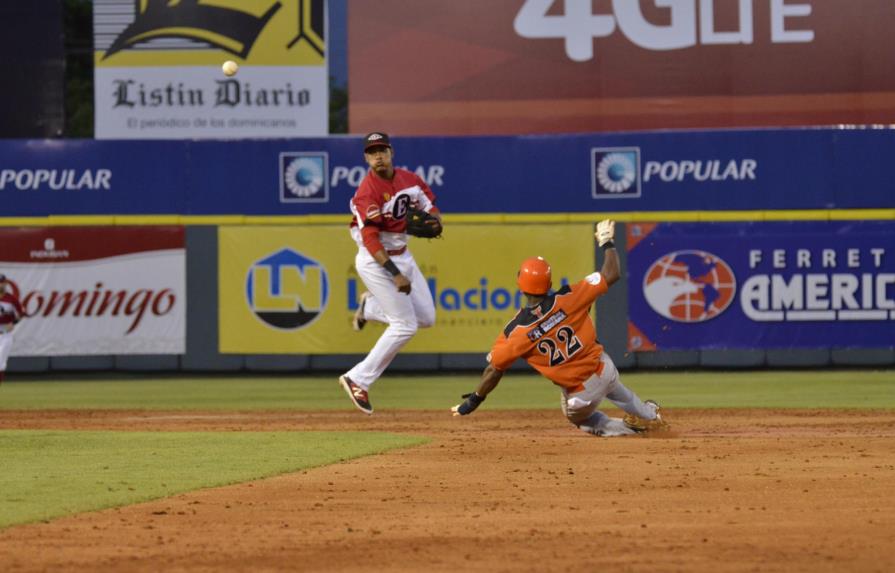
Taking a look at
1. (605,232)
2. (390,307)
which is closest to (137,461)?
(390,307)

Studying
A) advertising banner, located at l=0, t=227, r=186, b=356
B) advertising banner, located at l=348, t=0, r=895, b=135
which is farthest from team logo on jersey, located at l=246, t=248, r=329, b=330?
advertising banner, located at l=348, t=0, r=895, b=135

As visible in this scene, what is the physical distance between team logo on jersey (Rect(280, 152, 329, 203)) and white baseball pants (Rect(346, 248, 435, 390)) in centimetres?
848

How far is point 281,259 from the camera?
18.2 meters

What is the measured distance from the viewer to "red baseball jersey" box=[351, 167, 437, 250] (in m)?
10.4

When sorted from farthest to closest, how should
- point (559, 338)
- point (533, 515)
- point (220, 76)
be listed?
1. point (220, 76)
2. point (559, 338)
3. point (533, 515)

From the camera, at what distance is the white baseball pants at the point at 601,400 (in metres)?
9.35

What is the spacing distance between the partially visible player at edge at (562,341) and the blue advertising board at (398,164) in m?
9.72

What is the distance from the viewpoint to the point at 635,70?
20391 mm

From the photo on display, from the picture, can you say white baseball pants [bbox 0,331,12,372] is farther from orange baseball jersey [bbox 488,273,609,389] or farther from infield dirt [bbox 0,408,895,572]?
orange baseball jersey [bbox 488,273,609,389]

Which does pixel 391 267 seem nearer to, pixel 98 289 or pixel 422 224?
pixel 422 224

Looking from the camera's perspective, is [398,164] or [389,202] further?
[398,164]

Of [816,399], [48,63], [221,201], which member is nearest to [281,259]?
[221,201]

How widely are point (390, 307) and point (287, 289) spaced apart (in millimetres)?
7539

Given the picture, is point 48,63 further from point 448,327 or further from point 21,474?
point 21,474
